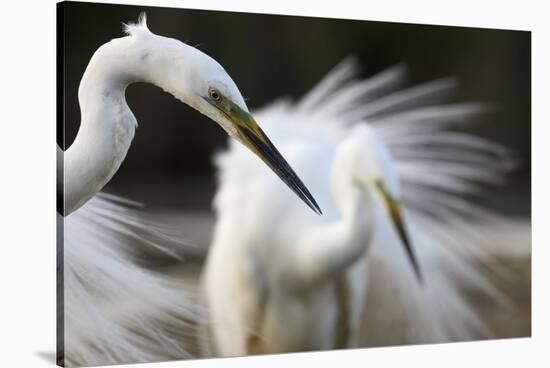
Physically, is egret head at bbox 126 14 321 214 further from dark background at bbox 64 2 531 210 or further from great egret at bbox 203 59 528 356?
great egret at bbox 203 59 528 356

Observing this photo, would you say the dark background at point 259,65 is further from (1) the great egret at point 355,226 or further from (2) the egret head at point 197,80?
(2) the egret head at point 197,80

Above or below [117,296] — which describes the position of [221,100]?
above

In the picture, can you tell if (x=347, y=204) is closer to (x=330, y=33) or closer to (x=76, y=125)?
(x=330, y=33)

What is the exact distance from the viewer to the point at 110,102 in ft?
8.77

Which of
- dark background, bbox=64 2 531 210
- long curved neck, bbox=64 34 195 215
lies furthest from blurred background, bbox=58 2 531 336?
long curved neck, bbox=64 34 195 215

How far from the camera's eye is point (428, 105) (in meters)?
4.01

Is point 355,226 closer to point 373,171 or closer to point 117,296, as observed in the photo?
point 373,171

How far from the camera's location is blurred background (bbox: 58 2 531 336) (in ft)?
11.0

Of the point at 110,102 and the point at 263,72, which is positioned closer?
the point at 110,102

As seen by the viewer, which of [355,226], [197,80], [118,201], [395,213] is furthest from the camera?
[395,213]

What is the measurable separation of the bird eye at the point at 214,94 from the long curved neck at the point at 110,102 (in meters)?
0.09

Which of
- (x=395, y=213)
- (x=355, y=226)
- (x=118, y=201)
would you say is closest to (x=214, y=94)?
(x=118, y=201)

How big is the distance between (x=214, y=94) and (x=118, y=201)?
2.93ft

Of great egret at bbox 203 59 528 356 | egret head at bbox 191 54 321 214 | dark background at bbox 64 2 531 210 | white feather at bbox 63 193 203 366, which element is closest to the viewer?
egret head at bbox 191 54 321 214
